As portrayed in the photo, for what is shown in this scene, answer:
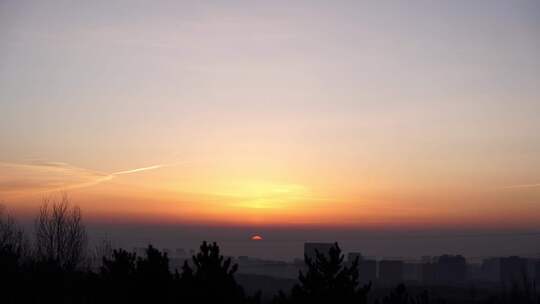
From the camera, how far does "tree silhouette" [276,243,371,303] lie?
12.9 meters

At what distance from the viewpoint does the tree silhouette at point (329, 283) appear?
1285 cm

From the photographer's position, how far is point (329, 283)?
42.8 feet

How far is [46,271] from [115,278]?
68.4ft

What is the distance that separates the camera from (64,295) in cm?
2700

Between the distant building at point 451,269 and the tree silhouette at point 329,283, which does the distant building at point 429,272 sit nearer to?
the distant building at point 451,269

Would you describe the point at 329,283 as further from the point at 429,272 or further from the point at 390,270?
the point at 429,272

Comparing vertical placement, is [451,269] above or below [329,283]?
below

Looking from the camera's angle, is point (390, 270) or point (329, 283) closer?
point (329, 283)

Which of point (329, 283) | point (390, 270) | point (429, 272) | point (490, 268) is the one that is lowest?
point (490, 268)

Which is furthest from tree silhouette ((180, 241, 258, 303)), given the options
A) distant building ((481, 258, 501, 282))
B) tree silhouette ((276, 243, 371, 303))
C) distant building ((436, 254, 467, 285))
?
distant building ((481, 258, 501, 282))

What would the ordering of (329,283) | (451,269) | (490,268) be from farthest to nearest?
1. (490,268)
2. (451,269)
3. (329,283)

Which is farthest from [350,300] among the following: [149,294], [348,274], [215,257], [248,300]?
[149,294]

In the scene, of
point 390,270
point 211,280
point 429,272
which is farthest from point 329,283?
point 429,272

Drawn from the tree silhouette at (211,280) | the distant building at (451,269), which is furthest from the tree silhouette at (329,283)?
the distant building at (451,269)
